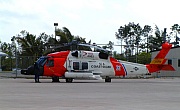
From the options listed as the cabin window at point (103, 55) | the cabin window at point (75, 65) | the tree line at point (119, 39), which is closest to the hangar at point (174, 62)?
the tree line at point (119, 39)

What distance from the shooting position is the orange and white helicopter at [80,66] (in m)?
31.9

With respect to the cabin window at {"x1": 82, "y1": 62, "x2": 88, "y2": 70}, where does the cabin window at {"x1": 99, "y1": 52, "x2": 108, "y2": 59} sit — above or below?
above

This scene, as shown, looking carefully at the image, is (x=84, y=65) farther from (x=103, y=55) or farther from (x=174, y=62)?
(x=174, y=62)

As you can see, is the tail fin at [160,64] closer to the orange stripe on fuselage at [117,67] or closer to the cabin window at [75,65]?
the orange stripe on fuselage at [117,67]

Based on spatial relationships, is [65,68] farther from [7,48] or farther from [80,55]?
[7,48]

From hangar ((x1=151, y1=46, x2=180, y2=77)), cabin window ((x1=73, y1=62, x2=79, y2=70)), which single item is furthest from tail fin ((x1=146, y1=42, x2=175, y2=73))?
hangar ((x1=151, y1=46, x2=180, y2=77))

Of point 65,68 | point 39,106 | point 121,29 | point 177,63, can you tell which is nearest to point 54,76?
point 65,68

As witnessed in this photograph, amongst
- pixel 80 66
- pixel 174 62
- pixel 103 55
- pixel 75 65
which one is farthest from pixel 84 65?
pixel 174 62

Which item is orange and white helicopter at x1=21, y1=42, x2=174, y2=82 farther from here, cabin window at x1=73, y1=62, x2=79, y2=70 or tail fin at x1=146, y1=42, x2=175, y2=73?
tail fin at x1=146, y1=42, x2=175, y2=73

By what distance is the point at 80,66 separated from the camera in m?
32.5

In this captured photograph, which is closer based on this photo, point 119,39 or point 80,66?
point 80,66

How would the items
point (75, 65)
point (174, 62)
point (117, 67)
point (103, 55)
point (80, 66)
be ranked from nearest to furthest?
point (75, 65) → point (80, 66) → point (103, 55) → point (117, 67) → point (174, 62)

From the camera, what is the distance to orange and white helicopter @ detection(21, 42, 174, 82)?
3186 cm

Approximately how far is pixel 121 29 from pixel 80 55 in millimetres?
69994
